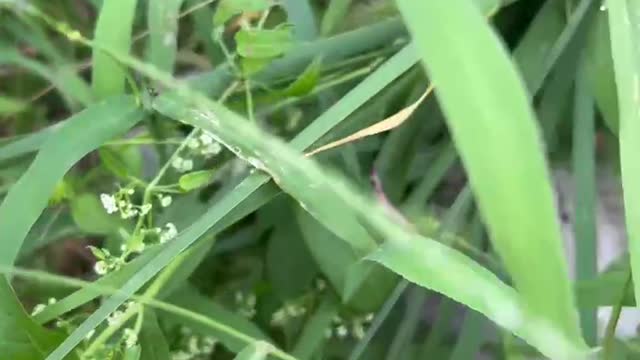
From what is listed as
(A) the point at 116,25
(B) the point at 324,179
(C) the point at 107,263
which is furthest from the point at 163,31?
(B) the point at 324,179

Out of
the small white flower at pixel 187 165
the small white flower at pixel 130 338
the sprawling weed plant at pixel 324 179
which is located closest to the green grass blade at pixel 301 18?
the sprawling weed plant at pixel 324 179

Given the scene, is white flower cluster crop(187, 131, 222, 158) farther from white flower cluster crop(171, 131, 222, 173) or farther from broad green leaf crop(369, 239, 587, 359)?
broad green leaf crop(369, 239, 587, 359)

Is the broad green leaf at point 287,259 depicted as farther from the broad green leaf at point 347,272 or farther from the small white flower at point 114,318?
the small white flower at point 114,318

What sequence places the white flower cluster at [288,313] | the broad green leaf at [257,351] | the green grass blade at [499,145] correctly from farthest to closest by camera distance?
the white flower cluster at [288,313] < the broad green leaf at [257,351] < the green grass blade at [499,145]

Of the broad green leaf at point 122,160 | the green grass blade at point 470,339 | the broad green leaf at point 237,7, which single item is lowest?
the green grass blade at point 470,339

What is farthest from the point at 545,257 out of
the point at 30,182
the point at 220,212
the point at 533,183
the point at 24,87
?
the point at 24,87

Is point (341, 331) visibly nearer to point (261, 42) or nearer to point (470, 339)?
point (470, 339)

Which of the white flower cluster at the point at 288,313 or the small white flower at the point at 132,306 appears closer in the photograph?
the small white flower at the point at 132,306
